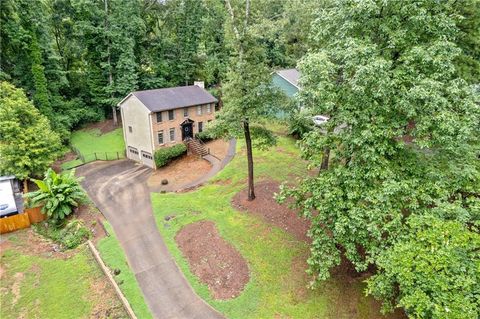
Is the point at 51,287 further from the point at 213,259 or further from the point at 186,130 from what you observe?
the point at 186,130

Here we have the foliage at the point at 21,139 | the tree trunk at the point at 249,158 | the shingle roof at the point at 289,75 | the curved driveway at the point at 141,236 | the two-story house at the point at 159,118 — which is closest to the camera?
the curved driveway at the point at 141,236

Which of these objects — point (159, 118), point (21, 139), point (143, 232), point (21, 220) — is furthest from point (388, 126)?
point (21, 139)

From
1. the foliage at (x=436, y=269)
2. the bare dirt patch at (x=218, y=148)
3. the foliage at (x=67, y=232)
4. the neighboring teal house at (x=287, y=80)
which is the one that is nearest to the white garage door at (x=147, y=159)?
the bare dirt patch at (x=218, y=148)

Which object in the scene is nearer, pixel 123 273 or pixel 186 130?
pixel 123 273

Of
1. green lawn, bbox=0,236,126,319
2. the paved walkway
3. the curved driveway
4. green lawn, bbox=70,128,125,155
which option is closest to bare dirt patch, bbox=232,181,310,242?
the paved walkway

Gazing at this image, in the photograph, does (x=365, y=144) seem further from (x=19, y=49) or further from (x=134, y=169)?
(x=19, y=49)

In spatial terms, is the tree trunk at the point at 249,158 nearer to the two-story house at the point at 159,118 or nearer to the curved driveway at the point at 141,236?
the curved driveway at the point at 141,236
